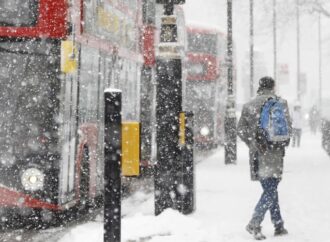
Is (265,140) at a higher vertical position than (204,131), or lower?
lower

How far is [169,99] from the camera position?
10.7m

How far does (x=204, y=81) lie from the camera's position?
2759 centimetres

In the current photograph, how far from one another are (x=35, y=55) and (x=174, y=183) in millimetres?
2451

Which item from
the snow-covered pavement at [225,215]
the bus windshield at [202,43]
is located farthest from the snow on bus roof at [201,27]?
the snow-covered pavement at [225,215]

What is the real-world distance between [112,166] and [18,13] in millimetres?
4017

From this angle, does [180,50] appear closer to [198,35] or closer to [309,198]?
[309,198]

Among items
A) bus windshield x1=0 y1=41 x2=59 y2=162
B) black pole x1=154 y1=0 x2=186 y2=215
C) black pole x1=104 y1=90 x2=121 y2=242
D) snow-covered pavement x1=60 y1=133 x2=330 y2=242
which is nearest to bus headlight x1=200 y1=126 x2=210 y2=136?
snow-covered pavement x1=60 y1=133 x2=330 y2=242

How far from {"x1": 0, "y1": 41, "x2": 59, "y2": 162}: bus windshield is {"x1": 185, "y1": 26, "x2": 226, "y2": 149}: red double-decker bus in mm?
17103

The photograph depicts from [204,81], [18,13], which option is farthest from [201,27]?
[18,13]

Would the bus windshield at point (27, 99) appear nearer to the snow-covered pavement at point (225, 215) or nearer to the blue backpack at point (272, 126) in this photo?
the snow-covered pavement at point (225, 215)

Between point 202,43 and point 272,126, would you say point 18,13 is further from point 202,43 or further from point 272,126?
point 202,43

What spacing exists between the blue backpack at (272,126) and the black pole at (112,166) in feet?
10.3

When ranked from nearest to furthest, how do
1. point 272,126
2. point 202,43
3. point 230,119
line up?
point 272,126 → point 230,119 → point 202,43

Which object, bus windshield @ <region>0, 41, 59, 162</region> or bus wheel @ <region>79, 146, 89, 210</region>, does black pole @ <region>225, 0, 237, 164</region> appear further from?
bus windshield @ <region>0, 41, 59, 162</region>
